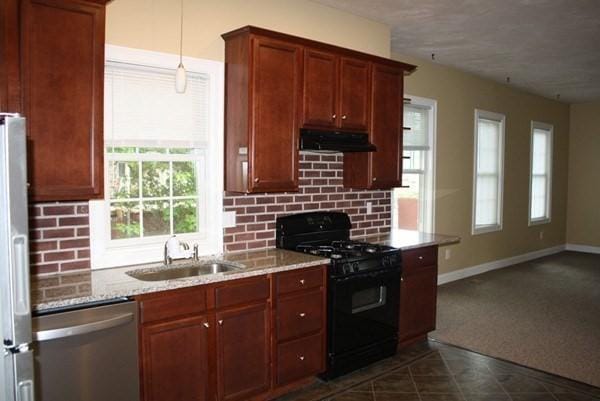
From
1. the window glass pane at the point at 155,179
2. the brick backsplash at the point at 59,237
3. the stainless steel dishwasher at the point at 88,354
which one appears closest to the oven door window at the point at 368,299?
the window glass pane at the point at 155,179

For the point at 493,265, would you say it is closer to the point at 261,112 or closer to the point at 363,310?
the point at 363,310

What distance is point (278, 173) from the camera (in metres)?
3.42

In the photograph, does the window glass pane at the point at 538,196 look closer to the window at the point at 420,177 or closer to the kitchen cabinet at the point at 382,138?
the window at the point at 420,177

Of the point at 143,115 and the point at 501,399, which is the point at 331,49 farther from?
the point at 501,399

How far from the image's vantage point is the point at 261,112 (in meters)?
3.28

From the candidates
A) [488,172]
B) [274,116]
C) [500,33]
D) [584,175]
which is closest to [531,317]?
[488,172]

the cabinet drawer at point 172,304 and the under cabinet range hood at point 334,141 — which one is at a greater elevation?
the under cabinet range hood at point 334,141

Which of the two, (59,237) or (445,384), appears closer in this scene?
(59,237)

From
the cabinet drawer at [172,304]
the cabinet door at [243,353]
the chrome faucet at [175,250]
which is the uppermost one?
the chrome faucet at [175,250]

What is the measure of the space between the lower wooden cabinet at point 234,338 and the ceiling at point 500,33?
7.73 ft

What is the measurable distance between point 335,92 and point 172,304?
2.00 m

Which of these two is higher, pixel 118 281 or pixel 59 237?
pixel 59 237

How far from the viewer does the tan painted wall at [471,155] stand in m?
6.25

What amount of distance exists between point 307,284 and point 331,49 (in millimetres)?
1728
